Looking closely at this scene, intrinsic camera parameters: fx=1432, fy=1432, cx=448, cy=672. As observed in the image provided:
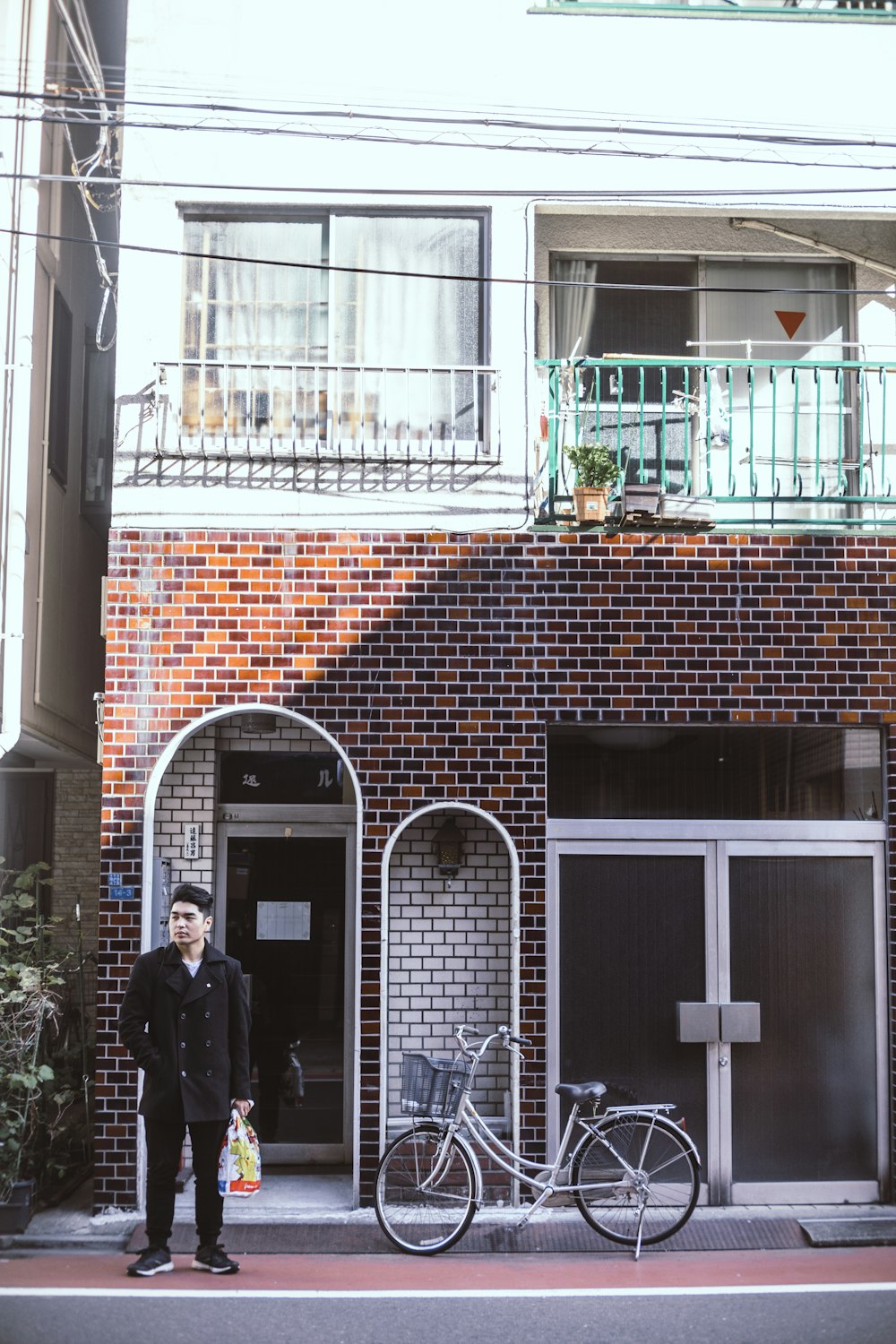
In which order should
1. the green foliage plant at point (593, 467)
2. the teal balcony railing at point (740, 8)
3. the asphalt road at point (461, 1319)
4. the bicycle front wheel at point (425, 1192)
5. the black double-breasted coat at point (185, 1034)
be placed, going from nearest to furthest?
the asphalt road at point (461, 1319) < the black double-breasted coat at point (185, 1034) < the bicycle front wheel at point (425, 1192) < the green foliage plant at point (593, 467) < the teal balcony railing at point (740, 8)

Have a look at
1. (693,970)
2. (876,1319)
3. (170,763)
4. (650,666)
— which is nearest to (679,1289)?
(876,1319)

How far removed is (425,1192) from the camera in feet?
25.4

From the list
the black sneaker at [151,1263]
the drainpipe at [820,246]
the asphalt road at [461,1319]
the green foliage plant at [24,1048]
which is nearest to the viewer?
the asphalt road at [461,1319]

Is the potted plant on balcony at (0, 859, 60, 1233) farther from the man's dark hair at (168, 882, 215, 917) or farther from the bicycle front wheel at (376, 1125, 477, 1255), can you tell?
the bicycle front wheel at (376, 1125, 477, 1255)

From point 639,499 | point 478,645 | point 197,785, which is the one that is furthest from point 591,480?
point 197,785

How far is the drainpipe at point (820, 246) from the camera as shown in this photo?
1019 centimetres

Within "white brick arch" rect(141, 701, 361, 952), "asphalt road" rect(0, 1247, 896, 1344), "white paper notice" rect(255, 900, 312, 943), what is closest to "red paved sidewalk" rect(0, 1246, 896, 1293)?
"asphalt road" rect(0, 1247, 896, 1344)

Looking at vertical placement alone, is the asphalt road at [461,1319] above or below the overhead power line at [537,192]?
below

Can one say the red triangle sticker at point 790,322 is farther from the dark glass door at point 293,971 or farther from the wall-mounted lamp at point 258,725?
the dark glass door at point 293,971

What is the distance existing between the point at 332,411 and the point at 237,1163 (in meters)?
4.85

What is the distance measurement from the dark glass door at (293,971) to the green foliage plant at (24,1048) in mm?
1402

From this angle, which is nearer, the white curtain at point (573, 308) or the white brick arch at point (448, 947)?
the white brick arch at point (448, 947)

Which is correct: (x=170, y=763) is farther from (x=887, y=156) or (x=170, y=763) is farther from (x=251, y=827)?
(x=887, y=156)

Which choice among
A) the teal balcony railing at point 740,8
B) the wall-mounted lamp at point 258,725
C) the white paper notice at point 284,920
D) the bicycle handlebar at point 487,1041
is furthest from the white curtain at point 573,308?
the bicycle handlebar at point 487,1041
